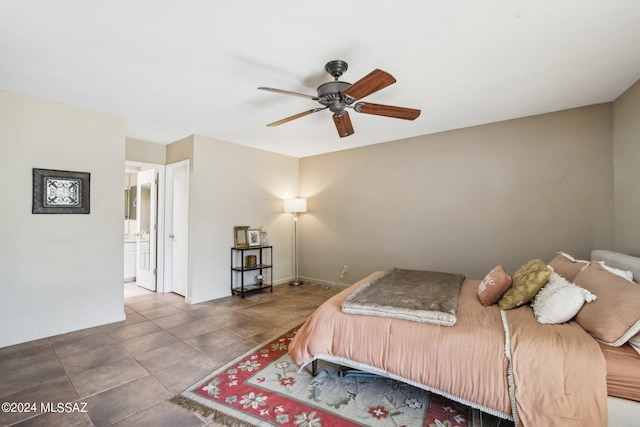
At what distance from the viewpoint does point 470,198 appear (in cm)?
387

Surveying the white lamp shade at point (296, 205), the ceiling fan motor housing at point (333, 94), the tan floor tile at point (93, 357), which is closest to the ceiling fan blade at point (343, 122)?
the ceiling fan motor housing at point (333, 94)

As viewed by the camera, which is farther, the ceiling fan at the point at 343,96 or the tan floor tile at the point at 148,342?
the tan floor tile at the point at 148,342

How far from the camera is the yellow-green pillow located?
80.8 inches

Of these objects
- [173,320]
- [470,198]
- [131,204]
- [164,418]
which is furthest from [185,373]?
[131,204]

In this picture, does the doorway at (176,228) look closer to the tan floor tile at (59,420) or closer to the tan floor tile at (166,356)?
the tan floor tile at (166,356)

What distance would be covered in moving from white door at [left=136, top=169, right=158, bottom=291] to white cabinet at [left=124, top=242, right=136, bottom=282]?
1.45 ft

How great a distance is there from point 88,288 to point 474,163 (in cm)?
506

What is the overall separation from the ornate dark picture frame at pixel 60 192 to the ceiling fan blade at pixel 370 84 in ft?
10.4

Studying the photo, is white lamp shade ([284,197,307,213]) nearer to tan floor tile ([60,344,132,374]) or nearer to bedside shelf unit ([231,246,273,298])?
bedside shelf unit ([231,246,273,298])

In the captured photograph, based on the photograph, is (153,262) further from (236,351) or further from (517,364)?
(517,364)

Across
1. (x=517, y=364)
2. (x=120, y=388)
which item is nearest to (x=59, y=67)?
(x=120, y=388)

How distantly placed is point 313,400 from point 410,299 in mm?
1030

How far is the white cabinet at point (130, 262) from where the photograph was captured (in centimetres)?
559

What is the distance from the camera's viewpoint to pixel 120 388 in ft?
7.06
